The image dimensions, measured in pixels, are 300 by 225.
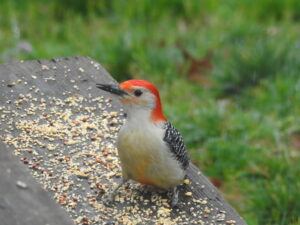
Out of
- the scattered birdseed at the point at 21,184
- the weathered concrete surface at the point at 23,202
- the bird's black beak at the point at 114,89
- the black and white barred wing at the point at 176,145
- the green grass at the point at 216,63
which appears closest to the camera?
the weathered concrete surface at the point at 23,202

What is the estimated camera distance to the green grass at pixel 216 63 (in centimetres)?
631

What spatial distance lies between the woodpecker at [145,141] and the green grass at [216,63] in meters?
1.77

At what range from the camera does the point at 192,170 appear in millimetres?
4277

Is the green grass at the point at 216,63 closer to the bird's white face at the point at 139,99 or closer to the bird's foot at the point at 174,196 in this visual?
the bird's foot at the point at 174,196

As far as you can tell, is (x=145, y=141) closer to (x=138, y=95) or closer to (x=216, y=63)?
(x=138, y=95)

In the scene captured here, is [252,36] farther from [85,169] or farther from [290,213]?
[85,169]

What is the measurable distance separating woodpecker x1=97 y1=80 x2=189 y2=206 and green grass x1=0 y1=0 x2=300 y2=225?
69.8 inches

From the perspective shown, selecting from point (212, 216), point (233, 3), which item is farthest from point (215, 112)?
point (212, 216)

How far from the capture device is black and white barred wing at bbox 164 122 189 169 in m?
4.00

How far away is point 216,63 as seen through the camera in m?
7.73

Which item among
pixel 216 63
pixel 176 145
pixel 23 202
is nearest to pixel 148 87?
pixel 176 145

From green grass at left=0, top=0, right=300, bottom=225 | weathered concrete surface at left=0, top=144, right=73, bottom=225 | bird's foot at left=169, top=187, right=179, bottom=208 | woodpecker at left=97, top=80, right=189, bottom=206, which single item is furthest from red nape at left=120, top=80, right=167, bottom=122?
green grass at left=0, top=0, right=300, bottom=225

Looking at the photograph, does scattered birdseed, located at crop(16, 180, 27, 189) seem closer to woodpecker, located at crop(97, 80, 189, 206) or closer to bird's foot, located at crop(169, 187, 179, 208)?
woodpecker, located at crop(97, 80, 189, 206)

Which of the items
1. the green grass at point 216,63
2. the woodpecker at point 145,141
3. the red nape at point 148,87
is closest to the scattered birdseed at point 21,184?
the woodpecker at point 145,141
